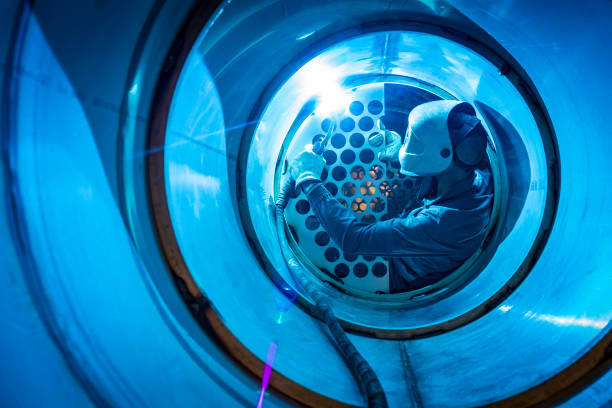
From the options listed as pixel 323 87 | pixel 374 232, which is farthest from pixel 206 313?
pixel 323 87

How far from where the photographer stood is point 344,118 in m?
1.77

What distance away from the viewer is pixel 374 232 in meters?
1.54

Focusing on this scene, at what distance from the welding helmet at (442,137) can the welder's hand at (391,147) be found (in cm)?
15

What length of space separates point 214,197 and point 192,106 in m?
0.29

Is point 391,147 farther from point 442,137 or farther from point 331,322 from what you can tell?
point 331,322

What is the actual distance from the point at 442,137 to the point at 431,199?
384mm

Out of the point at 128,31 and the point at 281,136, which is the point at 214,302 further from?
the point at 281,136

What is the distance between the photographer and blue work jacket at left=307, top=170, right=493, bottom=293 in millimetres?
1527

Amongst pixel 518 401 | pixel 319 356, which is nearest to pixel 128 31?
pixel 319 356

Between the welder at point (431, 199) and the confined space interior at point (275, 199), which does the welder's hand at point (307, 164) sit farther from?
the confined space interior at point (275, 199)

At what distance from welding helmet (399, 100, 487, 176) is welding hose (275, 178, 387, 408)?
612 mm

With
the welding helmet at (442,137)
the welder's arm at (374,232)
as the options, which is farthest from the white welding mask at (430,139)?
the welder's arm at (374,232)

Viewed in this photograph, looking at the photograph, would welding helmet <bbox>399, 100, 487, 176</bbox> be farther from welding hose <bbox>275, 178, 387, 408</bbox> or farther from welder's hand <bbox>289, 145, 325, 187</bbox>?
welding hose <bbox>275, 178, 387, 408</bbox>

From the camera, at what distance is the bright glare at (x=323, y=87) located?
144 centimetres
